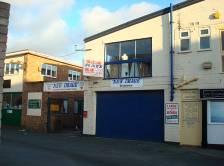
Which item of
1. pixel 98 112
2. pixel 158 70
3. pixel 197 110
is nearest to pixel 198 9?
pixel 158 70

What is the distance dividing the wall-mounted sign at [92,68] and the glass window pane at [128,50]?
149cm

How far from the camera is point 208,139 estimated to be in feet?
64.8

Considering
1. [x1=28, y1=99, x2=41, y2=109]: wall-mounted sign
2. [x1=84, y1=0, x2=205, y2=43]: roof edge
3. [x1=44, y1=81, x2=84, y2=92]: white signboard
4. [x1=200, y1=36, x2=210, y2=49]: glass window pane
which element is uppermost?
[x1=84, y1=0, x2=205, y2=43]: roof edge

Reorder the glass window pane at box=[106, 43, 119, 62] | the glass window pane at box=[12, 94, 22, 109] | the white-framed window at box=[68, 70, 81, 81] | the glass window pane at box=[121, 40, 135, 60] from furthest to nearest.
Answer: the white-framed window at box=[68, 70, 81, 81] < the glass window pane at box=[12, 94, 22, 109] < the glass window pane at box=[106, 43, 119, 62] < the glass window pane at box=[121, 40, 135, 60]

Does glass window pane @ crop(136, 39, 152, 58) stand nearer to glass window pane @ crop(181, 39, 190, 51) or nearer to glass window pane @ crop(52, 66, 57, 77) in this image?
glass window pane @ crop(181, 39, 190, 51)

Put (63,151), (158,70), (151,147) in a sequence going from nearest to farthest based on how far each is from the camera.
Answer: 1. (63,151)
2. (151,147)
3. (158,70)

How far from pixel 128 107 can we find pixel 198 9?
6716 millimetres

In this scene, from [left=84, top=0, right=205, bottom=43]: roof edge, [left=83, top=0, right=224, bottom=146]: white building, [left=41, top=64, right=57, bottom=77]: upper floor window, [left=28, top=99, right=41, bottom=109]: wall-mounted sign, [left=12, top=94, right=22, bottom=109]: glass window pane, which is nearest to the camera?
[left=83, top=0, right=224, bottom=146]: white building

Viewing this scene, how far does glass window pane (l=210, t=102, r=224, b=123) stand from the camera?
1973 centimetres

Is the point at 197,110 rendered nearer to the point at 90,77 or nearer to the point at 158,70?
the point at 158,70

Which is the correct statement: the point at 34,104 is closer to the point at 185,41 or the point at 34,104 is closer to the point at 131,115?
the point at 131,115

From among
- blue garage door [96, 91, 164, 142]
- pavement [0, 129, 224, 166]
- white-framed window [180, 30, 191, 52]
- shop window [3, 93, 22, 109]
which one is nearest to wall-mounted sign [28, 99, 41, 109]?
shop window [3, 93, 22, 109]

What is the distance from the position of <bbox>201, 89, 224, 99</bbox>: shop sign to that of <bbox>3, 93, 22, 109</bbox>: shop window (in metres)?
16.2

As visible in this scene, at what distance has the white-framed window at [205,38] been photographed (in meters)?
20.6
